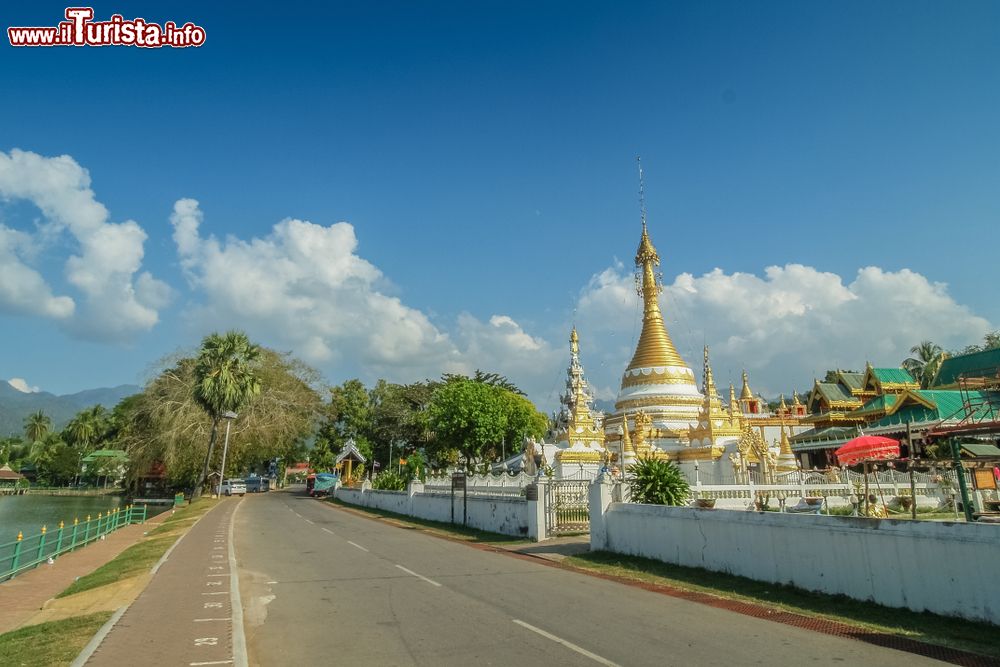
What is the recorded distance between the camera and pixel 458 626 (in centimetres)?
852

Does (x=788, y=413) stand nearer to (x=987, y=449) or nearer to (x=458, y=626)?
(x=987, y=449)

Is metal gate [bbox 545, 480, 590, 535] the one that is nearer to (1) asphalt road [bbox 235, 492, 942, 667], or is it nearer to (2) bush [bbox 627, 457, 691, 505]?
A: (2) bush [bbox 627, 457, 691, 505]

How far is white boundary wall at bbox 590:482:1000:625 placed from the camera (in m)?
Result: 8.41

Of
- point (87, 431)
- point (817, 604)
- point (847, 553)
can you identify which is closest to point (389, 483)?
point (817, 604)

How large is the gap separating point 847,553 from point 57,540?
76.9 ft

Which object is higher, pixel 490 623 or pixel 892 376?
pixel 892 376

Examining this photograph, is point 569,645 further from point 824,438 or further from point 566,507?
point 824,438

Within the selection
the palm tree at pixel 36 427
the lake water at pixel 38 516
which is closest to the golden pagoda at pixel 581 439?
the lake water at pixel 38 516

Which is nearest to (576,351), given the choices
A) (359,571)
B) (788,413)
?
(788,413)

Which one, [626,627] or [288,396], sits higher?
[288,396]

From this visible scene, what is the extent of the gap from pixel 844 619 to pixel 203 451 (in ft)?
175

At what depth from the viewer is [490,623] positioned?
343 inches

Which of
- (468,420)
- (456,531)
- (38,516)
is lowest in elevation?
(38,516)

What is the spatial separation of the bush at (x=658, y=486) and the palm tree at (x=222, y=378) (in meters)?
37.9
